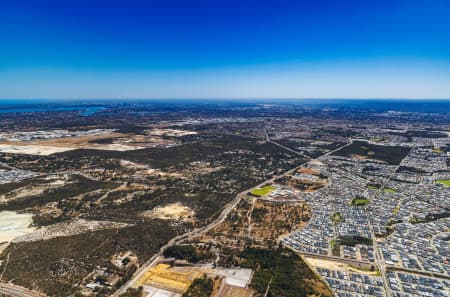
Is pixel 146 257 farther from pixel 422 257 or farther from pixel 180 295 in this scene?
pixel 422 257

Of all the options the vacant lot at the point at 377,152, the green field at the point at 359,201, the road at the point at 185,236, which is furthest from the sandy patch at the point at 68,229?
the vacant lot at the point at 377,152

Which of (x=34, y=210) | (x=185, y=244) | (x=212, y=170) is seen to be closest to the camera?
(x=185, y=244)

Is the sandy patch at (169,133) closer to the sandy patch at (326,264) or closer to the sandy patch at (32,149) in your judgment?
the sandy patch at (32,149)

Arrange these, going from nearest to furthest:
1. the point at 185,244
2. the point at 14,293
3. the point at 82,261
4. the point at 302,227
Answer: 1. the point at 14,293
2. the point at 82,261
3. the point at 185,244
4. the point at 302,227

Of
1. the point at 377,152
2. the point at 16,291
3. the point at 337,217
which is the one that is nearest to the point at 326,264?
the point at 337,217

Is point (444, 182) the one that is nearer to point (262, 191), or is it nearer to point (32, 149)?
point (262, 191)

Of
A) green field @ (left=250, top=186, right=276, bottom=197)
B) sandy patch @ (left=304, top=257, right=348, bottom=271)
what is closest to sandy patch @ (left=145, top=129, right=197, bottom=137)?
green field @ (left=250, top=186, right=276, bottom=197)

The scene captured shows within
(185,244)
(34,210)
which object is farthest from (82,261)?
(34,210)
